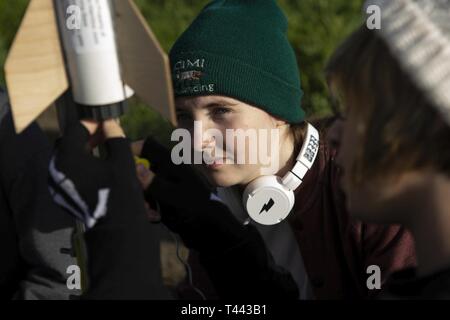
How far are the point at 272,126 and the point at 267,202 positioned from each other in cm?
27

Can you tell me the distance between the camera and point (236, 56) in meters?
2.37

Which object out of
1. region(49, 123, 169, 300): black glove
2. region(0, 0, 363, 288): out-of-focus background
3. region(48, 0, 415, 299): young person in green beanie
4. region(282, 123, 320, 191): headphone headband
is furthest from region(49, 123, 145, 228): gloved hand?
region(0, 0, 363, 288): out-of-focus background

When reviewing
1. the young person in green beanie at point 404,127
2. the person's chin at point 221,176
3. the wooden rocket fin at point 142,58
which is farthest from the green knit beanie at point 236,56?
the young person in green beanie at point 404,127

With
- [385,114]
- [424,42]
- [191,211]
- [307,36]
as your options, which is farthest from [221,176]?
[307,36]

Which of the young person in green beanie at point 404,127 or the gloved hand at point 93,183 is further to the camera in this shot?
the gloved hand at point 93,183

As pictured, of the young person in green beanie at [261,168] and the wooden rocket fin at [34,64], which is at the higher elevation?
the wooden rocket fin at [34,64]

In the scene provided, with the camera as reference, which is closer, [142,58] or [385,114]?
[385,114]

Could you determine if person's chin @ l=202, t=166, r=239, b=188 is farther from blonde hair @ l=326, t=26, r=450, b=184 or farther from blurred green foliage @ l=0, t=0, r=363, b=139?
blurred green foliage @ l=0, t=0, r=363, b=139

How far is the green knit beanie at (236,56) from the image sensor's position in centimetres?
236

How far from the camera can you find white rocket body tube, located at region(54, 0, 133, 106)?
1.66 m

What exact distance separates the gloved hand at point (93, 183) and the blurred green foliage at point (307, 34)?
3044mm

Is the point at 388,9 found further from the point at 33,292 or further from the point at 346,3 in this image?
the point at 346,3

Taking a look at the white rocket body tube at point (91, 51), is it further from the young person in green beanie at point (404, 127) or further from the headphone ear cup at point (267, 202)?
the headphone ear cup at point (267, 202)

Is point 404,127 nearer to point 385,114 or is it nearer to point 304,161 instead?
point 385,114
